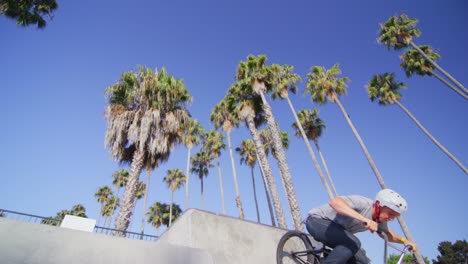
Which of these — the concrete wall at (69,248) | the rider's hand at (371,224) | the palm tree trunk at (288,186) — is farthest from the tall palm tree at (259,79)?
the concrete wall at (69,248)

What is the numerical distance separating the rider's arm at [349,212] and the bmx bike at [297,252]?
719mm

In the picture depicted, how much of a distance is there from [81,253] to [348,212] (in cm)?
254

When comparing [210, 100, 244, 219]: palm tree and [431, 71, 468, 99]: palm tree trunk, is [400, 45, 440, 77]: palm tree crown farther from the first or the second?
[210, 100, 244, 219]: palm tree

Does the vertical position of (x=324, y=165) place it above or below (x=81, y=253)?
above

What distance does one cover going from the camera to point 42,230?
6.63 feet

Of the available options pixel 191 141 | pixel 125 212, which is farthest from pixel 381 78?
pixel 125 212

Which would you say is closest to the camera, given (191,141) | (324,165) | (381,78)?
(381,78)

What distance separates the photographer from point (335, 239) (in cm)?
266

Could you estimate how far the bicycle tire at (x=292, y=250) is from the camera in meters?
3.05

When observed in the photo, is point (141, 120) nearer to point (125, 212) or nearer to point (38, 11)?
point (125, 212)

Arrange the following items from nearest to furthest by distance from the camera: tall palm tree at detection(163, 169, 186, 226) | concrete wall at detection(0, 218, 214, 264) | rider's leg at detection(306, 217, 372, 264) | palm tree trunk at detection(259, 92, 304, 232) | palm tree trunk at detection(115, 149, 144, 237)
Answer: concrete wall at detection(0, 218, 214, 264), rider's leg at detection(306, 217, 372, 264), palm tree trunk at detection(115, 149, 144, 237), palm tree trunk at detection(259, 92, 304, 232), tall palm tree at detection(163, 169, 186, 226)

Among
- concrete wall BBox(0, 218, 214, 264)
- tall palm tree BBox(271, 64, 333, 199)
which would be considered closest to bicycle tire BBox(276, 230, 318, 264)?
concrete wall BBox(0, 218, 214, 264)

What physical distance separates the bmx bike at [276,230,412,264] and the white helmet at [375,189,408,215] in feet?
2.56

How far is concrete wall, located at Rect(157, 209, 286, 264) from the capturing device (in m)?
3.06
